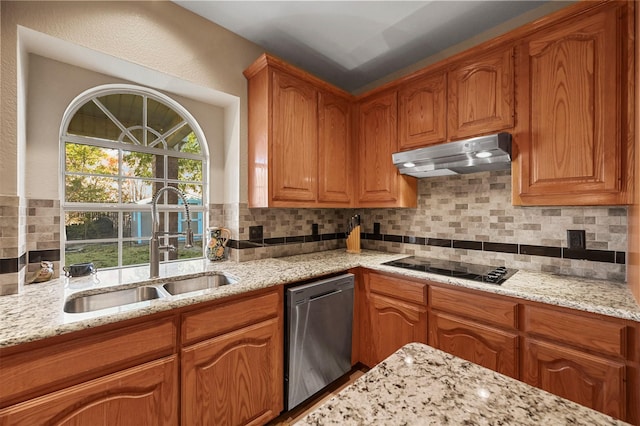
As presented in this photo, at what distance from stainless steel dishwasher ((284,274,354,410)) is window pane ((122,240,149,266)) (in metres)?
1.10

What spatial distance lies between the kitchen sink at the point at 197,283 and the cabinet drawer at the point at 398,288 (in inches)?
39.3

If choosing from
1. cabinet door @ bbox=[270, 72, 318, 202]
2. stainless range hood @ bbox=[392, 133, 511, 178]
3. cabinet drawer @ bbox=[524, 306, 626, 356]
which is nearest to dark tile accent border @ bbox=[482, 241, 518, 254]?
stainless range hood @ bbox=[392, 133, 511, 178]

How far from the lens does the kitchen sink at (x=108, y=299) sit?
1315 mm

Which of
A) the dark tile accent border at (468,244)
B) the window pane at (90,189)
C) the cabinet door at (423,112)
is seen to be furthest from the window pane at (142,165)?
the dark tile accent border at (468,244)

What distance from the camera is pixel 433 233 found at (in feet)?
7.73

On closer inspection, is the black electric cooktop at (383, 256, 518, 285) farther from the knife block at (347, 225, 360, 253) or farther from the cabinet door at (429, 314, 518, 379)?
the knife block at (347, 225, 360, 253)

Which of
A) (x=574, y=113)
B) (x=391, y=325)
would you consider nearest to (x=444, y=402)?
(x=391, y=325)

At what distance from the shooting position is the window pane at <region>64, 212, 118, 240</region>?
1.68m

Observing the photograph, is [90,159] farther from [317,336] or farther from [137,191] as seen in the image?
[317,336]

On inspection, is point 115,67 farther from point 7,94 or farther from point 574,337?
point 574,337

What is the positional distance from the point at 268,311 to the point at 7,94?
163cm

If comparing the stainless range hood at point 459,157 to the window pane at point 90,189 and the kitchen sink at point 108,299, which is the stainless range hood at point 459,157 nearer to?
the kitchen sink at point 108,299

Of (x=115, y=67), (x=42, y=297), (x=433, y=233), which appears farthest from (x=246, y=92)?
(x=433, y=233)

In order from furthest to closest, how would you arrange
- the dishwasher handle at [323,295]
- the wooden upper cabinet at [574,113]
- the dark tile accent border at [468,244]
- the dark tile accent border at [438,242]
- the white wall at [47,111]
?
1. the dark tile accent border at [438,242]
2. the dark tile accent border at [468,244]
3. the dishwasher handle at [323,295]
4. the white wall at [47,111]
5. the wooden upper cabinet at [574,113]
